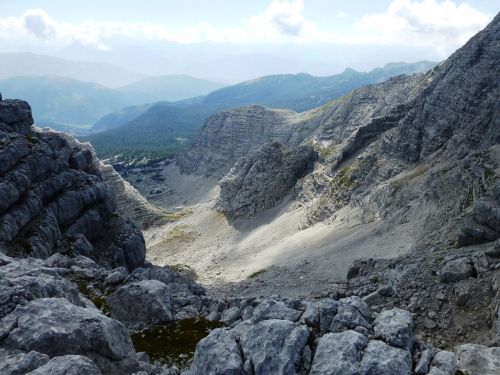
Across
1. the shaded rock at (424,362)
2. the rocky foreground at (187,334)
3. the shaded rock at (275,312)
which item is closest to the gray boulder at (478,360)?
the rocky foreground at (187,334)

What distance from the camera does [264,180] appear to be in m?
128

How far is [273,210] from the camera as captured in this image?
392 ft

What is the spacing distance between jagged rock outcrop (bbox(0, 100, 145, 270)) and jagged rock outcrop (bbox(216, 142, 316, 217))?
2210 inches

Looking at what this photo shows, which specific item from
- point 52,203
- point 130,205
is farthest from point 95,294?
point 130,205

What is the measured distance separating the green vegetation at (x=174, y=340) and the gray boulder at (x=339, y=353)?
382 inches

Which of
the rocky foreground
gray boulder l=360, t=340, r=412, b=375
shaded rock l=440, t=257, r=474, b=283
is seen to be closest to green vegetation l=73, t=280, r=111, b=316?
the rocky foreground

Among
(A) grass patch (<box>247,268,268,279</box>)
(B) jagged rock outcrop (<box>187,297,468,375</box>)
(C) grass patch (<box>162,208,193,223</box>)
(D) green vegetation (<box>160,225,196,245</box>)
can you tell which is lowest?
(D) green vegetation (<box>160,225,196,245</box>)

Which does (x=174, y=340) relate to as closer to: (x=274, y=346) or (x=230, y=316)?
(x=230, y=316)

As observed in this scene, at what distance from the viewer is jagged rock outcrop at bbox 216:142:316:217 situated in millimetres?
124062

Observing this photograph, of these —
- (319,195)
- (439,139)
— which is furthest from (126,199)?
(439,139)

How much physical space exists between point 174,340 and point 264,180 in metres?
101

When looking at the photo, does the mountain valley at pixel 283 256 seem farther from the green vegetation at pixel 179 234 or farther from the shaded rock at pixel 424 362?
the green vegetation at pixel 179 234

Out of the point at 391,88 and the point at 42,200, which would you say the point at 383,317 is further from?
the point at 391,88

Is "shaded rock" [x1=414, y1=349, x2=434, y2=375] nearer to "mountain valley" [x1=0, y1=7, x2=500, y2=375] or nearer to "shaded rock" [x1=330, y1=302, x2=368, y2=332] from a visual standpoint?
"mountain valley" [x1=0, y1=7, x2=500, y2=375]
